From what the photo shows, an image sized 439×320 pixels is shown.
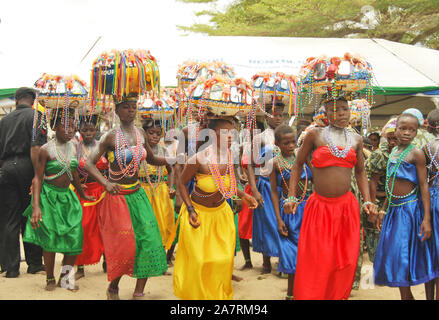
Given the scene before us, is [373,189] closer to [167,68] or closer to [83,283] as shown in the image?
[83,283]

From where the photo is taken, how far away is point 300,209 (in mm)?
5410

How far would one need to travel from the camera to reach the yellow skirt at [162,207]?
6730mm

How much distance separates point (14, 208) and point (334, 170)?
445 cm

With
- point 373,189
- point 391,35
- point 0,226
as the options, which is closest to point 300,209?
point 373,189

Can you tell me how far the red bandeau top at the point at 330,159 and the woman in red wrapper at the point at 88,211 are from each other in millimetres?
3206

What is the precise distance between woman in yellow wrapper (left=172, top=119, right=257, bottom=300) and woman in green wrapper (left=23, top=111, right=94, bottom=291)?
71.3 inches

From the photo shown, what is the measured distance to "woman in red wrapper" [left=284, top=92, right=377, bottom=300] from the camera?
A: 4.18m

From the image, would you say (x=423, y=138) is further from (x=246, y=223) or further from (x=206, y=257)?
(x=206, y=257)

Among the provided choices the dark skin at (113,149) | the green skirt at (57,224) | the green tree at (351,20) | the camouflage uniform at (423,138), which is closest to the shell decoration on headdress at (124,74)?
the dark skin at (113,149)

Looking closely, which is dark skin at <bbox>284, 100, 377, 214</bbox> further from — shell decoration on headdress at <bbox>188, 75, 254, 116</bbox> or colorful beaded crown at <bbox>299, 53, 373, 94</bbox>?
shell decoration on headdress at <bbox>188, 75, 254, 116</bbox>

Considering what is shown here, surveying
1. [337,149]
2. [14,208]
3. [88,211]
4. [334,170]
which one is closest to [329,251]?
[334,170]

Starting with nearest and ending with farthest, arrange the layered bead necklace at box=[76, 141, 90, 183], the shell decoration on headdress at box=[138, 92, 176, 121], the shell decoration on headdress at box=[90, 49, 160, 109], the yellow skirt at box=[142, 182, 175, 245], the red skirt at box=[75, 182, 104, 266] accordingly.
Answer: the shell decoration on headdress at box=[90, 49, 160, 109] → the red skirt at box=[75, 182, 104, 266] → the layered bead necklace at box=[76, 141, 90, 183] → the shell decoration on headdress at box=[138, 92, 176, 121] → the yellow skirt at box=[142, 182, 175, 245]

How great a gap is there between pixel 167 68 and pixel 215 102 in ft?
25.9

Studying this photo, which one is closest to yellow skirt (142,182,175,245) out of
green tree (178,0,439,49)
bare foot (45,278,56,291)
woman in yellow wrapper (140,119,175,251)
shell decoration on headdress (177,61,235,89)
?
woman in yellow wrapper (140,119,175,251)
